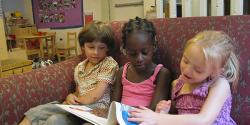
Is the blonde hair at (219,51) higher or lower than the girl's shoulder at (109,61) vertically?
higher

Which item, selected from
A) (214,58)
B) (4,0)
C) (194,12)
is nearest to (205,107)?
(214,58)

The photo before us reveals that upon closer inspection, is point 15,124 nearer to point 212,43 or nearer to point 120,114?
point 120,114

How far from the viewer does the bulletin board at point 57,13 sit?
4.31 m

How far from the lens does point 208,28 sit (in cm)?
108

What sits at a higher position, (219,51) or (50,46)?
(219,51)

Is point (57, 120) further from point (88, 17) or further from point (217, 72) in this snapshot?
point (88, 17)

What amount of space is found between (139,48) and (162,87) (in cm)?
17

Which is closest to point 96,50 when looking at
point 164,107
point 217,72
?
point 164,107

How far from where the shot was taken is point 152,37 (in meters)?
1.08

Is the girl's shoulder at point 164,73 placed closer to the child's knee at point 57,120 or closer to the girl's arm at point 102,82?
the girl's arm at point 102,82

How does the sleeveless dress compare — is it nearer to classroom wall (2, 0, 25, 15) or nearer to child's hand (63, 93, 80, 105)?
child's hand (63, 93, 80, 105)

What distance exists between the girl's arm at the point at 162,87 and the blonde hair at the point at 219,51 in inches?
9.9

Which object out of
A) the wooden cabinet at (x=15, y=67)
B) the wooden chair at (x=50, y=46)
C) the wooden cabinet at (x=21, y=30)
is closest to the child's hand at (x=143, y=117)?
the wooden cabinet at (x=15, y=67)

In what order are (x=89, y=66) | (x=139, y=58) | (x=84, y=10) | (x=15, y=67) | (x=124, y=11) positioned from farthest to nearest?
(x=84, y=10) → (x=124, y=11) → (x=15, y=67) → (x=89, y=66) → (x=139, y=58)
